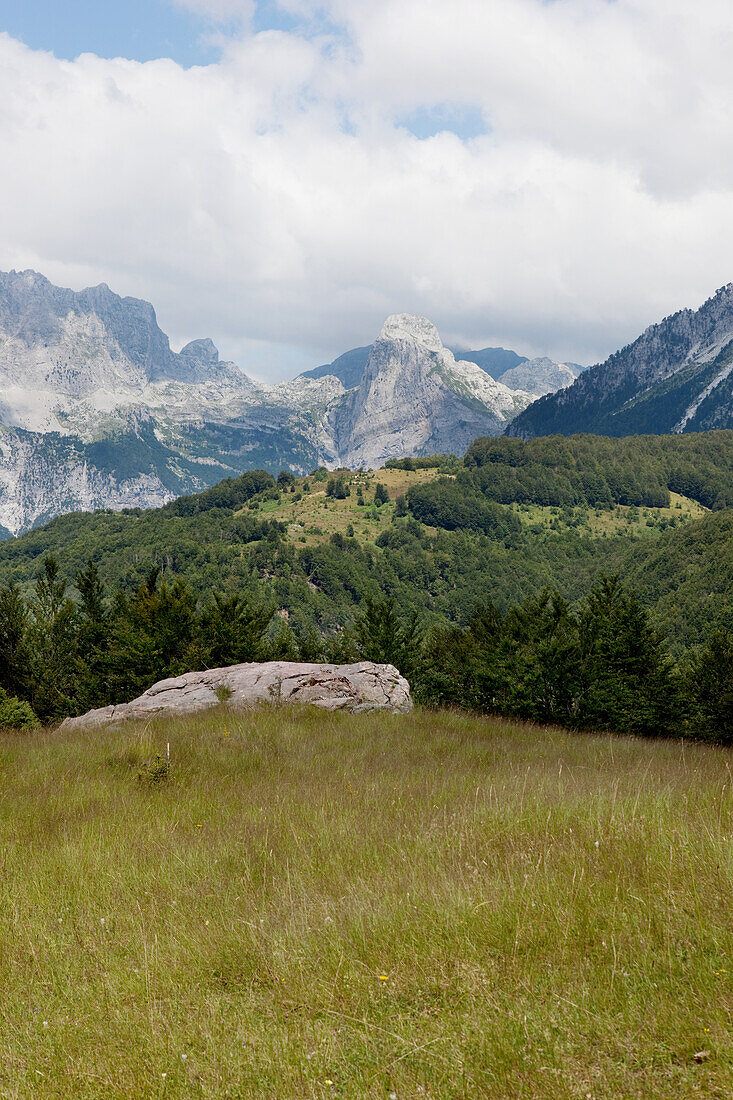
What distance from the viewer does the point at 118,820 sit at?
7016 mm

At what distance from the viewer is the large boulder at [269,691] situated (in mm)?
15955

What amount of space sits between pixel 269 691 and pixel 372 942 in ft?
43.0

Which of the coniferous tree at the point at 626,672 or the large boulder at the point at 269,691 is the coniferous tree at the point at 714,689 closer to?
the coniferous tree at the point at 626,672

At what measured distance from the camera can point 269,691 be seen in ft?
54.9

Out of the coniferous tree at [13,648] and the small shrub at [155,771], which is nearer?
the small shrub at [155,771]

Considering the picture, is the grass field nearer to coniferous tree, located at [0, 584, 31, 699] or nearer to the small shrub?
the small shrub

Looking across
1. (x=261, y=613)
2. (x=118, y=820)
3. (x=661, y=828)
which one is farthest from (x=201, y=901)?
(x=261, y=613)

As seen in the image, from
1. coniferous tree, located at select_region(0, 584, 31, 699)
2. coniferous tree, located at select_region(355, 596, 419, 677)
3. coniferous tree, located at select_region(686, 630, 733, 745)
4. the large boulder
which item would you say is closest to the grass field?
the large boulder

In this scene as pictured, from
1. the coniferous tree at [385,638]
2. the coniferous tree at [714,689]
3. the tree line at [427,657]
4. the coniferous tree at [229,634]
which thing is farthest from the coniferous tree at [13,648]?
the coniferous tree at [714,689]

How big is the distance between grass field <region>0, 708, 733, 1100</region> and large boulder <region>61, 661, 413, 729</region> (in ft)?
26.7

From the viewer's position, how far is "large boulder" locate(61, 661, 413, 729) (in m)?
16.0

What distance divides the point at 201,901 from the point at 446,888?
212cm

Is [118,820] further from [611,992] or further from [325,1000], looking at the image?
[611,992]

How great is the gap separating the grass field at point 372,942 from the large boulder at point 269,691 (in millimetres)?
8129
